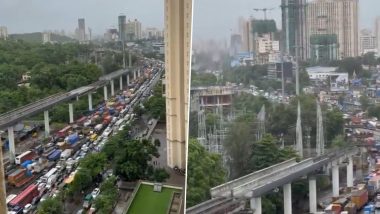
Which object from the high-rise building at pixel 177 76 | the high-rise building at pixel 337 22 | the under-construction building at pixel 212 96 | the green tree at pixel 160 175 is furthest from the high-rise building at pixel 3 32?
the high-rise building at pixel 337 22

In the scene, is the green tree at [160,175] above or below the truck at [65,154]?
below

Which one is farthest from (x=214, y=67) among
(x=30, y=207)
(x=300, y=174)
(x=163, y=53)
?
(x=30, y=207)

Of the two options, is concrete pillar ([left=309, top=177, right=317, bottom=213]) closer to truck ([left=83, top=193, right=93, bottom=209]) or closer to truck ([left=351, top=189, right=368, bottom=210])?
truck ([left=351, top=189, right=368, bottom=210])

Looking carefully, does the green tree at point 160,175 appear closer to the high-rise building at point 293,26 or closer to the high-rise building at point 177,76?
the high-rise building at point 177,76

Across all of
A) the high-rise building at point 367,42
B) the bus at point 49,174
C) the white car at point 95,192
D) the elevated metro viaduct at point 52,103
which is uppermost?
the high-rise building at point 367,42

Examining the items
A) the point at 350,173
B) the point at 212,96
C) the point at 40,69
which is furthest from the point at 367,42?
the point at 40,69

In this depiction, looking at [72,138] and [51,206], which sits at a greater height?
[72,138]

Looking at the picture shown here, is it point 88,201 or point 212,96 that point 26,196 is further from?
point 212,96

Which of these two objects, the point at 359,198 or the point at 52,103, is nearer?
the point at 359,198
